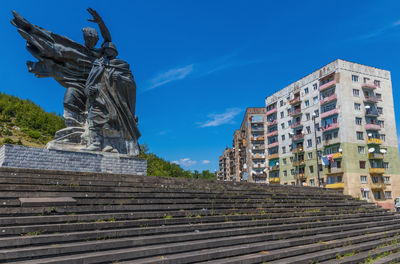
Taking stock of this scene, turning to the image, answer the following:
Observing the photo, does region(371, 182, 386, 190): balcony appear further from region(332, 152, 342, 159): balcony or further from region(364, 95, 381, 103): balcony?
region(364, 95, 381, 103): balcony

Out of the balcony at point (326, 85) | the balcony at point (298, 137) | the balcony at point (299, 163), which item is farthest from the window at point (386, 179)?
the balcony at point (326, 85)

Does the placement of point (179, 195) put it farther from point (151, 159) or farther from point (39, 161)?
point (151, 159)

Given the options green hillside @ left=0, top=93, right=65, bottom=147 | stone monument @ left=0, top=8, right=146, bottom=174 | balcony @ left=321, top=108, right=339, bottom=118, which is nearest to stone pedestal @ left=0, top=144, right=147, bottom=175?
stone monument @ left=0, top=8, right=146, bottom=174

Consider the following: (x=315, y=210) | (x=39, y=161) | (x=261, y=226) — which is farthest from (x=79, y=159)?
(x=315, y=210)

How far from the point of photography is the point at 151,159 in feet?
137

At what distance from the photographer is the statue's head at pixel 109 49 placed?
1363 cm

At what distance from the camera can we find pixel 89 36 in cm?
1327

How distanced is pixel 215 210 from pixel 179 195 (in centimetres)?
112

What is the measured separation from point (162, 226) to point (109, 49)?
9.49 meters

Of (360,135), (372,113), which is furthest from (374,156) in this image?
(372,113)

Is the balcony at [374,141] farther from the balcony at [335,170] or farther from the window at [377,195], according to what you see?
the window at [377,195]

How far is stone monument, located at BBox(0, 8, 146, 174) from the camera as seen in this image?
12273 millimetres

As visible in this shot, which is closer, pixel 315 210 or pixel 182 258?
pixel 182 258

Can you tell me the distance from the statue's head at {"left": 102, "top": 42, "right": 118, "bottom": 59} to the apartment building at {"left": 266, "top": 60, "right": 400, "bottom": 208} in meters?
24.0
